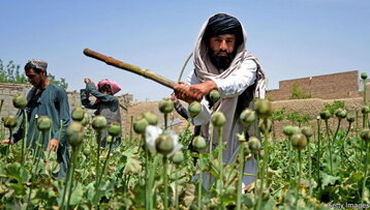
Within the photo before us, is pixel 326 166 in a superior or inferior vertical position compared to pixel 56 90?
inferior

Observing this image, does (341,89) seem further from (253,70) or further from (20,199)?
(20,199)

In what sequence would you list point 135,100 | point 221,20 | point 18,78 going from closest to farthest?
point 221,20 < point 135,100 < point 18,78

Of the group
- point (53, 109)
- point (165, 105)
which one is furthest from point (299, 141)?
point (53, 109)

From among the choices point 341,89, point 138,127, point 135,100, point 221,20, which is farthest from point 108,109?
point 341,89

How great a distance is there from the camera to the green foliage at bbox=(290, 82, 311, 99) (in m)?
21.9

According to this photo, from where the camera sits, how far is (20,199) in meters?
1.34

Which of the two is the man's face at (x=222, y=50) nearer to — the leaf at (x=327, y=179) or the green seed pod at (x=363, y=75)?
the green seed pod at (x=363, y=75)

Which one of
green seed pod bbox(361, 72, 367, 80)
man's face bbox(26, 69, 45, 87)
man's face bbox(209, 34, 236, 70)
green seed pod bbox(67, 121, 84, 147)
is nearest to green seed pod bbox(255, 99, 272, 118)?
green seed pod bbox(67, 121, 84, 147)

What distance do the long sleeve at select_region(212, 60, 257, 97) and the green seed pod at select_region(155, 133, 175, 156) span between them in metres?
1.46

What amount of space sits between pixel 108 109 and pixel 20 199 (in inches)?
210

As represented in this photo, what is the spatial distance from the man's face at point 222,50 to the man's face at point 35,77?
176cm

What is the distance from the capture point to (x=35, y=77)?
13.2 feet

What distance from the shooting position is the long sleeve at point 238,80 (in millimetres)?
2432

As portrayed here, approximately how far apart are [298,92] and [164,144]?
21810mm
